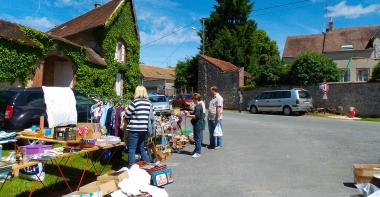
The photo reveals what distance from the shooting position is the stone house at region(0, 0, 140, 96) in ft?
72.5

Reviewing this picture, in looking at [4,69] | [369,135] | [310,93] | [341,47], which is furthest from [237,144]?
[341,47]

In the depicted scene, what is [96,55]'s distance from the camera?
26438 millimetres

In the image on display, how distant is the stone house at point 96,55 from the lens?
2209 centimetres

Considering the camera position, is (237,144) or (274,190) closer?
(274,190)

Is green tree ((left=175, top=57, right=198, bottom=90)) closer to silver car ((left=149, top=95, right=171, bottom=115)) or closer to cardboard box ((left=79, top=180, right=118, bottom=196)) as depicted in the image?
silver car ((left=149, top=95, right=171, bottom=115))

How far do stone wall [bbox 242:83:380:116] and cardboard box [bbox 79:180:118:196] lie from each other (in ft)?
79.3

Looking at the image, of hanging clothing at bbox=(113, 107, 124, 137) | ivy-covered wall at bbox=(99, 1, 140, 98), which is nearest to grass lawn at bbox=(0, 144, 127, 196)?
hanging clothing at bbox=(113, 107, 124, 137)

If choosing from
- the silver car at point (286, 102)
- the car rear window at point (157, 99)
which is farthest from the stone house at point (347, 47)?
the car rear window at point (157, 99)

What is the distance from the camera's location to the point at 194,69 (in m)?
42.3

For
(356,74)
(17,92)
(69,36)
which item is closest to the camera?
(17,92)

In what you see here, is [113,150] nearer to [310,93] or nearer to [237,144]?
[237,144]

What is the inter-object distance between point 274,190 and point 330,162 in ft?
10.3

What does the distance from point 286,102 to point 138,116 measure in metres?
20.3

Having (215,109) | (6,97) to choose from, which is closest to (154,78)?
(6,97)
